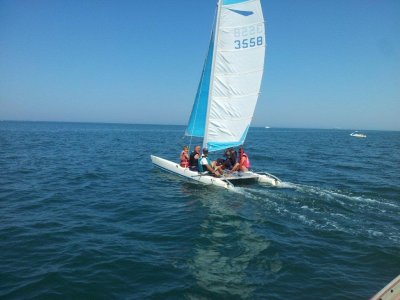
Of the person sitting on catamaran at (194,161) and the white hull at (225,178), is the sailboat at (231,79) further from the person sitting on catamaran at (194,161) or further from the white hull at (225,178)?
the person sitting on catamaran at (194,161)

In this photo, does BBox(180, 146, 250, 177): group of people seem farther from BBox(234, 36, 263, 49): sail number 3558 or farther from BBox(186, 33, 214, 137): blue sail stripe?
BBox(234, 36, 263, 49): sail number 3558

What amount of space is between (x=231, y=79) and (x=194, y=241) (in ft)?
32.1

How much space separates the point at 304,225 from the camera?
1062cm

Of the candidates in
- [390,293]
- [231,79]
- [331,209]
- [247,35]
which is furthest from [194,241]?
[247,35]

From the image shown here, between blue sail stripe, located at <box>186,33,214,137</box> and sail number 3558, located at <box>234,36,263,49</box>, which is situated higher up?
sail number 3558, located at <box>234,36,263,49</box>

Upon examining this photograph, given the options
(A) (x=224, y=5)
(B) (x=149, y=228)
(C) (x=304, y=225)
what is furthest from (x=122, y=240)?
(A) (x=224, y=5)

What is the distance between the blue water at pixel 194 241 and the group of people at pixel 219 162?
1.27 metres

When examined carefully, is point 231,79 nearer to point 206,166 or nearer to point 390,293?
point 206,166

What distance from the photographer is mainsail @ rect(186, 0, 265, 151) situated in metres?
16.1

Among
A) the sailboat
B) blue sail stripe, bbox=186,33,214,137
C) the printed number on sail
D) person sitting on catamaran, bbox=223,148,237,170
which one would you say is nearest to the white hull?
the sailboat

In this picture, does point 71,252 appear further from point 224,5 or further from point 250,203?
point 224,5

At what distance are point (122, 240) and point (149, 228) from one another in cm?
128

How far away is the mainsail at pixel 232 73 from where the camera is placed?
52.9ft

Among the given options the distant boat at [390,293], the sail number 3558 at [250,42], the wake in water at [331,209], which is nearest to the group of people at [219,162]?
the wake in water at [331,209]
